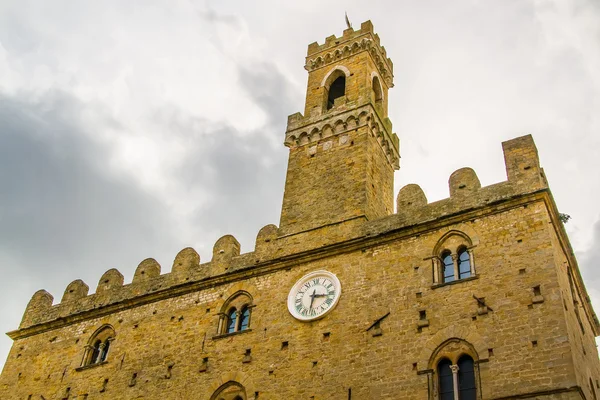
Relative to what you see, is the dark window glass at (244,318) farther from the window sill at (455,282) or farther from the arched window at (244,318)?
the window sill at (455,282)

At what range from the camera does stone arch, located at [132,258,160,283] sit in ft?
76.6

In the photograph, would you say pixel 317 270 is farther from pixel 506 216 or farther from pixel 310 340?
pixel 506 216

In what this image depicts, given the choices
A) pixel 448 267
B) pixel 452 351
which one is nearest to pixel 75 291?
pixel 448 267

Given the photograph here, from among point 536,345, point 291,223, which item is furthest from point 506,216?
point 291,223

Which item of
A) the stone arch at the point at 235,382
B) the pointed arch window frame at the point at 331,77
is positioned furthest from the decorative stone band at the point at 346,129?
the stone arch at the point at 235,382

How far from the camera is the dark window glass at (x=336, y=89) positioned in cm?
2646

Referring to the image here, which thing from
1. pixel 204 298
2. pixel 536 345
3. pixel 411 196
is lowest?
pixel 536 345

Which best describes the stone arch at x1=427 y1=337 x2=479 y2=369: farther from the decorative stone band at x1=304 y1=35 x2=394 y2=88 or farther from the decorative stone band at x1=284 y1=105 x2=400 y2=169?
the decorative stone band at x1=304 y1=35 x2=394 y2=88

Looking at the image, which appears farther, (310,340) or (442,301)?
(310,340)

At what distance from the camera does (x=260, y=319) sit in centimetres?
1956

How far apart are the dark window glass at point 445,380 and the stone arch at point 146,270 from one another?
35.4ft

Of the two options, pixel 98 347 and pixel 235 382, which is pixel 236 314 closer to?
pixel 235 382

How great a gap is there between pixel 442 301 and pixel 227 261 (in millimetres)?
7311

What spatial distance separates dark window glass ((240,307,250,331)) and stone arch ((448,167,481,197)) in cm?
652
